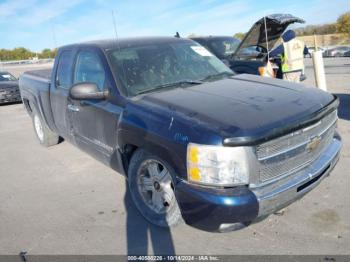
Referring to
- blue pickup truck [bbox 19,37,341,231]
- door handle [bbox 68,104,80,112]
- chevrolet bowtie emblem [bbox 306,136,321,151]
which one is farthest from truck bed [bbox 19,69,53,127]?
chevrolet bowtie emblem [bbox 306,136,321,151]

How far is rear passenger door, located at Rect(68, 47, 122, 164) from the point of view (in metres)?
3.88

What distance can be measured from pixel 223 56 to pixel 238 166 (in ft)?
26.0

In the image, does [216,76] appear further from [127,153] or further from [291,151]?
[291,151]

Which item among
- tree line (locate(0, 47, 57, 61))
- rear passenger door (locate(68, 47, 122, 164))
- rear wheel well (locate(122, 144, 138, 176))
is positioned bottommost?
rear wheel well (locate(122, 144, 138, 176))

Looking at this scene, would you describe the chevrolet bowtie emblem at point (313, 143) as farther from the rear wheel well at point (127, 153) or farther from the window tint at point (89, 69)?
the window tint at point (89, 69)

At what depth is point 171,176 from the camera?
10.2ft

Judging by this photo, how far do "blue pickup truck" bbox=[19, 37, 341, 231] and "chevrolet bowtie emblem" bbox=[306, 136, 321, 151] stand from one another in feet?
0.06

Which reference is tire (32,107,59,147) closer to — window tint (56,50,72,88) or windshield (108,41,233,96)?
window tint (56,50,72,88)

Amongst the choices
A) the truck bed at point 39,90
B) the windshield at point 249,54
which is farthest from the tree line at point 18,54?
the truck bed at point 39,90

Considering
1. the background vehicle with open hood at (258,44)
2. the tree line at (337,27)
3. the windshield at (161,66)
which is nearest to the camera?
the windshield at (161,66)

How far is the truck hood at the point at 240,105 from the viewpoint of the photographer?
278 cm

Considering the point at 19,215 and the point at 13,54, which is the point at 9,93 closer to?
the point at 19,215

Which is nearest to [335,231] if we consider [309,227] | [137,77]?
[309,227]

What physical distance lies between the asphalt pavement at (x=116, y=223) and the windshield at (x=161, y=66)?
1.42 metres
